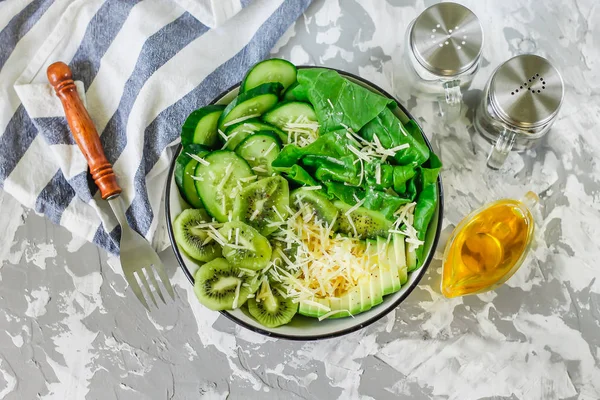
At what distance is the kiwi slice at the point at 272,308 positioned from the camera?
1266 mm

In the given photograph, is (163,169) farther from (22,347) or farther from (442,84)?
(442,84)

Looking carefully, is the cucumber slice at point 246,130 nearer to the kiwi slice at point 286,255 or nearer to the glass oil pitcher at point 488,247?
the kiwi slice at point 286,255

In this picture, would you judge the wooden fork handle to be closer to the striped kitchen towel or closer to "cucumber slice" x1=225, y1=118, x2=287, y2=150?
the striped kitchen towel

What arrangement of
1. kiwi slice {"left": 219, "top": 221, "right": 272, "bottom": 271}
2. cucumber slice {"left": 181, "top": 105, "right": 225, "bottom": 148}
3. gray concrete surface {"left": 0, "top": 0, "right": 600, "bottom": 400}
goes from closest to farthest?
1. kiwi slice {"left": 219, "top": 221, "right": 272, "bottom": 271}
2. cucumber slice {"left": 181, "top": 105, "right": 225, "bottom": 148}
3. gray concrete surface {"left": 0, "top": 0, "right": 600, "bottom": 400}

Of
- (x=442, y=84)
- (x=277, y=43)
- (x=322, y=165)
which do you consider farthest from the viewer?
(x=277, y=43)

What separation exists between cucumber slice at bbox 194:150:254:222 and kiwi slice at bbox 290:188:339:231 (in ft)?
0.38

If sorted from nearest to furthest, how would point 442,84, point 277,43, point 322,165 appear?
point 322,165 < point 442,84 < point 277,43

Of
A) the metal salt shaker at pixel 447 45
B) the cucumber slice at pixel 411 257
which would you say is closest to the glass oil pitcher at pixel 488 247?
the cucumber slice at pixel 411 257

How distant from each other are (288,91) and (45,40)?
0.66m

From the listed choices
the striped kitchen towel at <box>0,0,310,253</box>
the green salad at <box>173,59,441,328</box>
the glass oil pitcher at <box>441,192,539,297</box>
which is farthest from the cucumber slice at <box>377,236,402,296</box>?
the striped kitchen towel at <box>0,0,310,253</box>

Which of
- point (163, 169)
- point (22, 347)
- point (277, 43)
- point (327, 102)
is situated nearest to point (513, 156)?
point (327, 102)

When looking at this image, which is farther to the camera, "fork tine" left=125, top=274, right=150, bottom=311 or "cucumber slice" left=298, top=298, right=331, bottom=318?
"fork tine" left=125, top=274, right=150, bottom=311

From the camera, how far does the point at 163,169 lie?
1.47m

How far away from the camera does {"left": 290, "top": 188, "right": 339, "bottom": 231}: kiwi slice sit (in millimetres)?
1279
